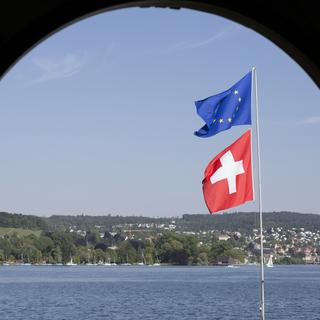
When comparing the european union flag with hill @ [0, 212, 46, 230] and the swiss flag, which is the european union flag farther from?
hill @ [0, 212, 46, 230]

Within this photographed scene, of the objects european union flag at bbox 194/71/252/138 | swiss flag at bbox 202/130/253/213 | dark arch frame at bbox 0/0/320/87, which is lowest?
dark arch frame at bbox 0/0/320/87

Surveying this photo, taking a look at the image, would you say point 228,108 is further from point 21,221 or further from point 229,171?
point 21,221

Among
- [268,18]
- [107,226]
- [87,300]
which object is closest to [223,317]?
[87,300]

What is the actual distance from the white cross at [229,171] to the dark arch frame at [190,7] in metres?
8.00

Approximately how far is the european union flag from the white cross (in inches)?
16.4

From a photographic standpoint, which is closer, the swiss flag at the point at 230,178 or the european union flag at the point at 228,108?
the swiss flag at the point at 230,178

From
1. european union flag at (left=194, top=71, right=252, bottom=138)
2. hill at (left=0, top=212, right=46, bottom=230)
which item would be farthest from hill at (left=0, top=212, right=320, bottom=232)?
european union flag at (left=194, top=71, right=252, bottom=138)

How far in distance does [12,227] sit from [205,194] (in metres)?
99.4

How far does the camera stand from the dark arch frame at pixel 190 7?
265cm

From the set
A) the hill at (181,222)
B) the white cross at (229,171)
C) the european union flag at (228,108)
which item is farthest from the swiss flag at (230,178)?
the hill at (181,222)

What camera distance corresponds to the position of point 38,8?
8.71 feet

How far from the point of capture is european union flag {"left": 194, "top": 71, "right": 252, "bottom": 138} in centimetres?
1081

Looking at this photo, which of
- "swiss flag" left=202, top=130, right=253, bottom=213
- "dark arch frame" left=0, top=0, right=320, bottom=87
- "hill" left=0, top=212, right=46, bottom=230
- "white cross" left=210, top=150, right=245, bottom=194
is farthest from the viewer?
"hill" left=0, top=212, right=46, bottom=230

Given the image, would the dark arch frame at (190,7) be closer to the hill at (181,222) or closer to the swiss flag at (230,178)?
the swiss flag at (230,178)
